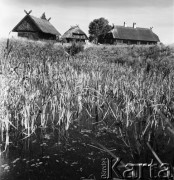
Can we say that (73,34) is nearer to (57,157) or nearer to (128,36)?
Result: (128,36)

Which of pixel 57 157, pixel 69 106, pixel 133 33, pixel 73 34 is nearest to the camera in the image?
pixel 57 157

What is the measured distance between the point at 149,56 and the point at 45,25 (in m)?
18.7

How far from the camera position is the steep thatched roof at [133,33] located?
129 ft

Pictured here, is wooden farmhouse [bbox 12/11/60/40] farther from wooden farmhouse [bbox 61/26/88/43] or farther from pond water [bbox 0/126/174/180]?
pond water [bbox 0/126/174/180]

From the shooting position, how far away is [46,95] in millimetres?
4613

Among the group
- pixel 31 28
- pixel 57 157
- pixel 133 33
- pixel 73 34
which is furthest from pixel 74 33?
pixel 57 157

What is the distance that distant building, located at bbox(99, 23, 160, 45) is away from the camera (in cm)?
3947

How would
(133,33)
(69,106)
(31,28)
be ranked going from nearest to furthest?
(69,106)
(31,28)
(133,33)

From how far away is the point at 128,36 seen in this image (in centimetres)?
3988

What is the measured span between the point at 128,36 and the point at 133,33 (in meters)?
1.49

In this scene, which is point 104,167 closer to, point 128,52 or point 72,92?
point 72,92

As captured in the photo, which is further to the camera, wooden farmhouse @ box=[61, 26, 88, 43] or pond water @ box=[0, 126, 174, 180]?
wooden farmhouse @ box=[61, 26, 88, 43]

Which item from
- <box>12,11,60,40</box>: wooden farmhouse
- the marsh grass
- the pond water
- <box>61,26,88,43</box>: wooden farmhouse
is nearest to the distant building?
<box>61,26,88,43</box>: wooden farmhouse

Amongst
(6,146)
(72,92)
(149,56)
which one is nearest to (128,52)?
Result: (149,56)
